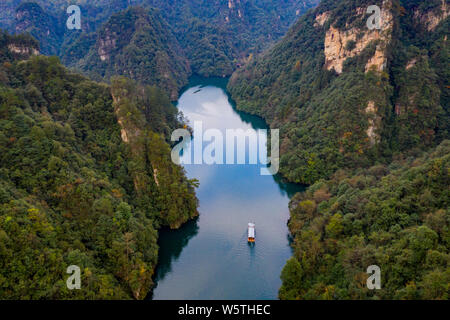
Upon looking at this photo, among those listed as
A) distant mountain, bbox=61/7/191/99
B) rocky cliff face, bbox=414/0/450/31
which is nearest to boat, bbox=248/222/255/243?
rocky cliff face, bbox=414/0/450/31

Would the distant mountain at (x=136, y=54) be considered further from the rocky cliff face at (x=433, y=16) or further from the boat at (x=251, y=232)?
the boat at (x=251, y=232)

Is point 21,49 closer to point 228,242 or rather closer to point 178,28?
point 228,242

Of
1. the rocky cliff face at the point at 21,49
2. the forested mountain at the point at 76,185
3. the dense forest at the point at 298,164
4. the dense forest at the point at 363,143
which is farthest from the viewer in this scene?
the rocky cliff face at the point at 21,49

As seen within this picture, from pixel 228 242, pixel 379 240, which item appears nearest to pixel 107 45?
pixel 228 242

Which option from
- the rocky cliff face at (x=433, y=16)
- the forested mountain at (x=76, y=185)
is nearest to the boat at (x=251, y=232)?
the forested mountain at (x=76, y=185)

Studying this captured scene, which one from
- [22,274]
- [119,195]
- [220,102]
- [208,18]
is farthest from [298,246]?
[208,18]

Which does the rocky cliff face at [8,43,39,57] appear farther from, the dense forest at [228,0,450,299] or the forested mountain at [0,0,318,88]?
the forested mountain at [0,0,318,88]

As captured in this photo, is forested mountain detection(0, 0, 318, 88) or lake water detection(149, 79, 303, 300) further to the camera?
forested mountain detection(0, 0, 318, 88)
